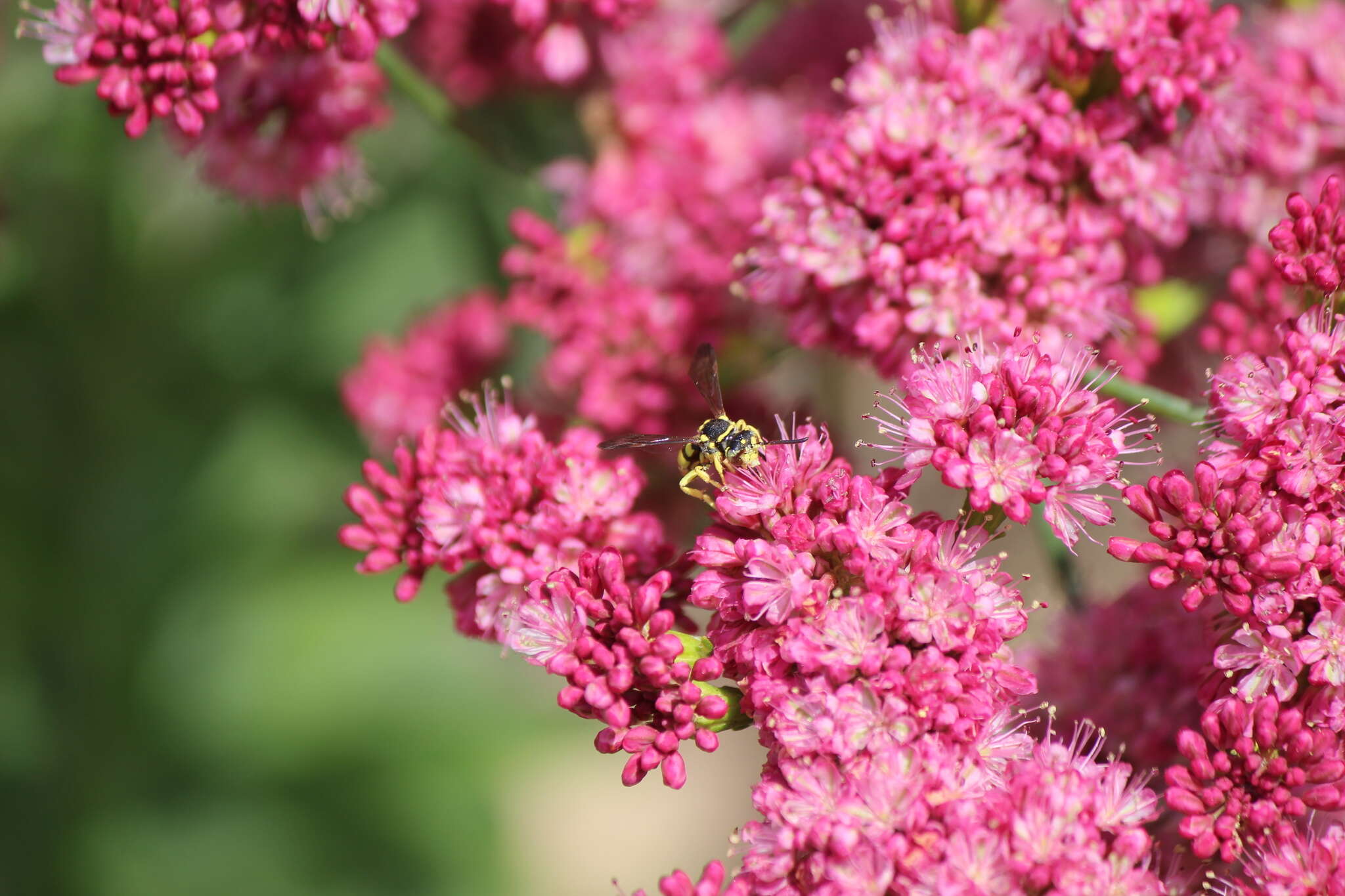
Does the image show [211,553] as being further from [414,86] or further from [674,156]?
[674,156]

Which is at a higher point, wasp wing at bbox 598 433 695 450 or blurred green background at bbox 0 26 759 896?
wasp wing at bbox 598 433 695 450

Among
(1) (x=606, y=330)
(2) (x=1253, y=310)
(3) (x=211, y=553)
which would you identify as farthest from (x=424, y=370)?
(2) (x=1253, y=310)

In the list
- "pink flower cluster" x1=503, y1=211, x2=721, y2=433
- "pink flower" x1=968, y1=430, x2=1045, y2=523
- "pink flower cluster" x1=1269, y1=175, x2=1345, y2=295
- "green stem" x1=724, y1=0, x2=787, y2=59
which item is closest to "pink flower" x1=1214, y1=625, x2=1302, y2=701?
"pink flower" x1=968, y1=430, x2=1045, y2=523

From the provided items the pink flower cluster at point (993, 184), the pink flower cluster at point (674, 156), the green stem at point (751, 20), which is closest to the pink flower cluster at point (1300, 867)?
the pink flower cluster at point (993, 184)

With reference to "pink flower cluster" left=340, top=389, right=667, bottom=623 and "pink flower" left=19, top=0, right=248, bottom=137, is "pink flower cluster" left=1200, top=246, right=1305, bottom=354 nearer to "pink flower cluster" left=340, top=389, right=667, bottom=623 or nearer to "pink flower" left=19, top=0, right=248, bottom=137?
"pink flower cluster" left=340, top=389, right=667, bottom=623

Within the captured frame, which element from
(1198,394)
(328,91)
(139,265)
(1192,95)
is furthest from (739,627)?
(139,265)

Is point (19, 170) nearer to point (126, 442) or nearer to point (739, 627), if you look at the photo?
point (126, 442)

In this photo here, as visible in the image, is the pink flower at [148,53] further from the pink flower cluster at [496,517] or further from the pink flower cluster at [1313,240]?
the pink flower cluster at [1313,240]
